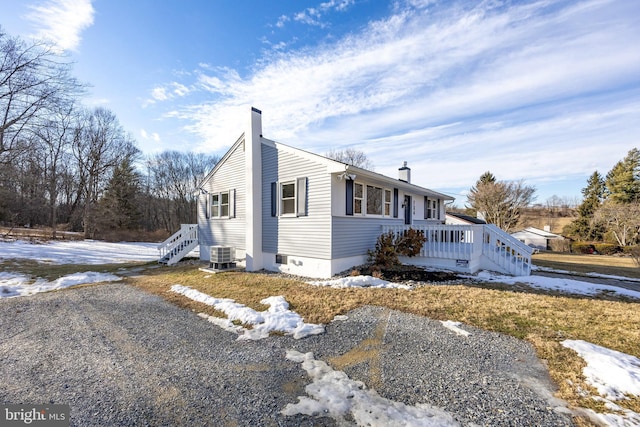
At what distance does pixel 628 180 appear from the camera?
28.1 m

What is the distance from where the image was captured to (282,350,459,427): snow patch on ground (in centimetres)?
222

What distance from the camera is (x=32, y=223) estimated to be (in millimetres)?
27766

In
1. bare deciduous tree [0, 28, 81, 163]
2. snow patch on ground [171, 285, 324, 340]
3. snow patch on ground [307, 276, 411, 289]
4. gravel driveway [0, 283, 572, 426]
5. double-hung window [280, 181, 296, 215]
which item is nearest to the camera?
gravel driveway [0, 283, 572, 426]

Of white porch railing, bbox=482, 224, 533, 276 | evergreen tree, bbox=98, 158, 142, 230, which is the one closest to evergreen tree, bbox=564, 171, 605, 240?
white porch railing, bbox=482, 224, 533, 276

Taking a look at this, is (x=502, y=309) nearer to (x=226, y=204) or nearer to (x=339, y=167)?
(x=339, y=167)

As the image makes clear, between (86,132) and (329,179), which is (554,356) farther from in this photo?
(86,132)

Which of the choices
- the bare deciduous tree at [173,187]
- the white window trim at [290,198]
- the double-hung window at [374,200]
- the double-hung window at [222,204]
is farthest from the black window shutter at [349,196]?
the bare deciduous tree at [173,187]

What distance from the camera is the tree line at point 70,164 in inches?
494

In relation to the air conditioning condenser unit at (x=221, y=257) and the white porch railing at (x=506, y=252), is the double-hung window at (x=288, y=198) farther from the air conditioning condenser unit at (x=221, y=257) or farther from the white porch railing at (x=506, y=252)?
the white porch railing at (x=506, y=252)

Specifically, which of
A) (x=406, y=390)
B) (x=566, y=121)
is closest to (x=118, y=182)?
(x=406, y=390)

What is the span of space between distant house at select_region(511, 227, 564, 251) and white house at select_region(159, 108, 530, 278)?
26673mm

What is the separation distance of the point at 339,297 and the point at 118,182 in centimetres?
3001

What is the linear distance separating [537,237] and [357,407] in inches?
1475

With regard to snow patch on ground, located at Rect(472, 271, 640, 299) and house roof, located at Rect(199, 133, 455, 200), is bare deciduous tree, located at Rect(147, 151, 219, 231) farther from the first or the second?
snow patch on ground, located at Rect(472, 271, 640, 299)
